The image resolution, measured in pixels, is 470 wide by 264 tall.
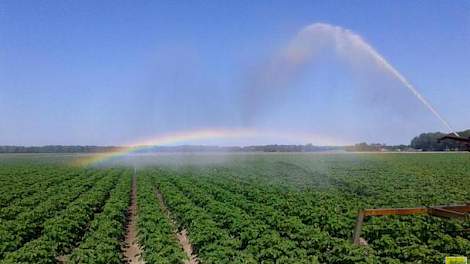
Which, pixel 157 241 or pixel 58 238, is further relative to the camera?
pixel 58 238

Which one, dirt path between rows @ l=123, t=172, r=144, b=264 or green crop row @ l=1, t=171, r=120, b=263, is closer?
green crop row @ l=1, t=171, r=120, b=263

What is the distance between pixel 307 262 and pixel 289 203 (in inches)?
409

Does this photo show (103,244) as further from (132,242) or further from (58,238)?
(58,238)

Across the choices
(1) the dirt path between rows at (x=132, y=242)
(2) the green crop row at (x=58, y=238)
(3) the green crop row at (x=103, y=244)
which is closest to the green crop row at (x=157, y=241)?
(1) the dirt path between rows at (x=132, y=242)

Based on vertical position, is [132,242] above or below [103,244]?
below

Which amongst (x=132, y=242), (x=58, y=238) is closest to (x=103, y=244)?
(x=132, y=242)

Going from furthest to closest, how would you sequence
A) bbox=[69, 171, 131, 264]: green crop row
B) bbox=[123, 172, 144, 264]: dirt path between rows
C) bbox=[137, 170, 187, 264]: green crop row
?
bbox=[123, 172, 144, 264]: dirt path between rows
bbox=[69, 171, 131, 264]: green crop row
bbox=[137, 170, 187, 264]: green crop row

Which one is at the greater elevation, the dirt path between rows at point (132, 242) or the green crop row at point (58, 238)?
the green crop row at point (58, 238)

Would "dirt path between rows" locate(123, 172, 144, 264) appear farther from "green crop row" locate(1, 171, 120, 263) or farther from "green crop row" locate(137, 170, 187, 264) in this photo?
"green crop row" locate(1, 171, 120, 263)

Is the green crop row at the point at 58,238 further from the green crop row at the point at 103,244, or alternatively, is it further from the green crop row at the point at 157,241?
the green crop row at the point at 157,241

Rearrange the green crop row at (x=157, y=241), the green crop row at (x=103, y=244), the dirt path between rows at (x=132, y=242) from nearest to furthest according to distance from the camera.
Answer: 1. the green crop row at (x=157, y=241)
2. the green crop row at (x=103, y=244)
3. the dirt path between rows at (x=132, y=242)

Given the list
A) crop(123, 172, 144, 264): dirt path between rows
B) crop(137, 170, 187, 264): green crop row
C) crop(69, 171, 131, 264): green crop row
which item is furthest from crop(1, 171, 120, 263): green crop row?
crop(137, 170, 187, 264): green crop row

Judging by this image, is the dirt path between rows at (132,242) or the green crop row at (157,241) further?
the dirt path between rows at (132,242)

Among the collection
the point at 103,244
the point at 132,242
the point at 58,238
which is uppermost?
the point at 103,244
